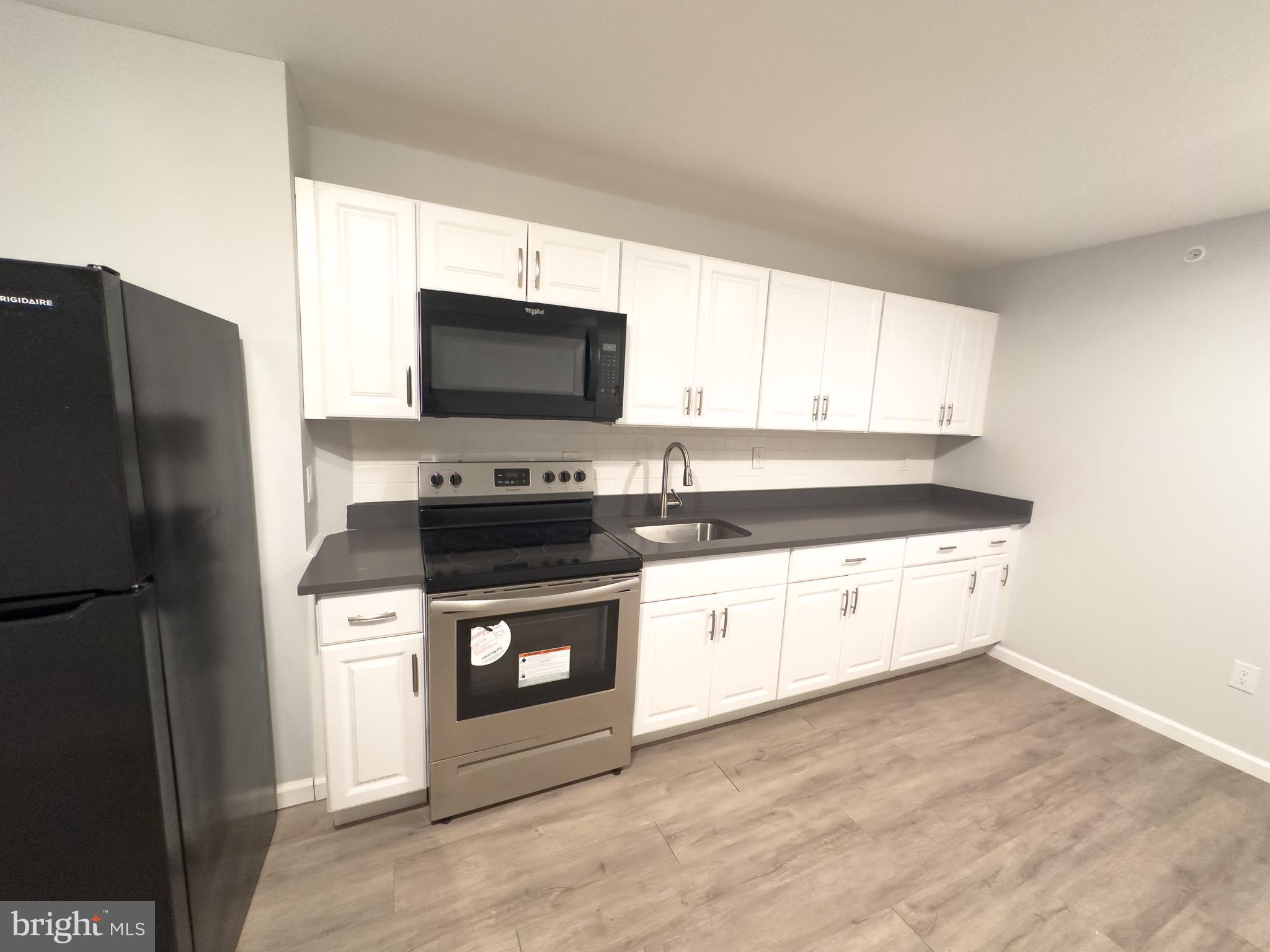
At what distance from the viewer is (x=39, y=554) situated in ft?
2.79

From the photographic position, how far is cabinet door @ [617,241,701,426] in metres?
2.01

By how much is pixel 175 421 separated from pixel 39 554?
34 cm

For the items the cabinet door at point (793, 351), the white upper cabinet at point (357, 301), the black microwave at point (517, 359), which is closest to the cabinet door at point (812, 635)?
the cabinet door at point (793, 351)

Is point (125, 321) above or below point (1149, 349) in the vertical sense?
below

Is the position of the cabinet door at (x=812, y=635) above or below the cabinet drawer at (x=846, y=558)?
below

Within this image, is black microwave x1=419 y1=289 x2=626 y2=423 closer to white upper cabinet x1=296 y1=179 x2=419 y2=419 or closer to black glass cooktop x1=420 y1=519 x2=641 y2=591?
white upper cabinet x1=296 y1=179 x2=419 y2=419

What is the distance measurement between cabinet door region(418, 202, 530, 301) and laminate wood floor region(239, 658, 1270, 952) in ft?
6.33

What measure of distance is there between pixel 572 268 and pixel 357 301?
775mm

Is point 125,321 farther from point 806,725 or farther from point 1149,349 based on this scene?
point 1149,349

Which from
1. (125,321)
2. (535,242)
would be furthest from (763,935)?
(535,242)

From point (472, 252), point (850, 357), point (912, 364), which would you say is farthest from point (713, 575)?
point (912, 364)

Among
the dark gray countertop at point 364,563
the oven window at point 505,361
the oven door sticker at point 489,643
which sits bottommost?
the oven door sticker at point 489,643

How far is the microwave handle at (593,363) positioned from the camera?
192 cm

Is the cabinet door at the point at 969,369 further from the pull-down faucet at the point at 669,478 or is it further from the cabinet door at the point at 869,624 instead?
the pull-down faucet at the point at 669,478
